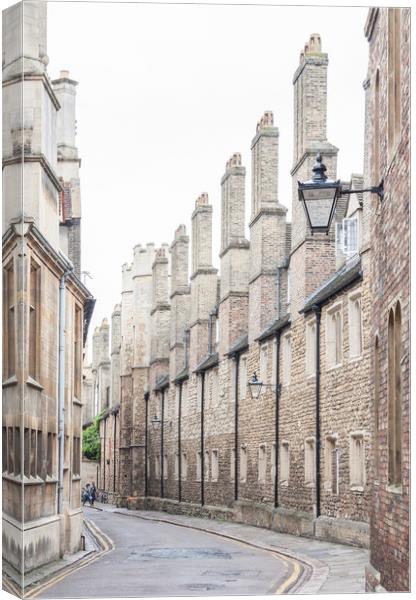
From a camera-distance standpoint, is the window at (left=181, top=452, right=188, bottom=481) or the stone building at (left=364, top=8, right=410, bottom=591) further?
the window at (left=181, top=452, right=188, bottom=481)

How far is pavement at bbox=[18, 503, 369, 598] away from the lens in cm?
1414

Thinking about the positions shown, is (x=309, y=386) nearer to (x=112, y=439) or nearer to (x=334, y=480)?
(x=334, y=480)

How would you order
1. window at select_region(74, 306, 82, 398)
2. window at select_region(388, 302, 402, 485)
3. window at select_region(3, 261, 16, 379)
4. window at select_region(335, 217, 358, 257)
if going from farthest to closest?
window at select_region(335, 217, 358, 257) → window at select_region(74, 306, 82, 398) → window at select_region(3, 261, 16, 379) → window at select_region(388, 302, 402, 485)

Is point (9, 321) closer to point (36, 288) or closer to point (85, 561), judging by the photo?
point (36, 288)

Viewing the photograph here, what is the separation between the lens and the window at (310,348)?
77.0ft

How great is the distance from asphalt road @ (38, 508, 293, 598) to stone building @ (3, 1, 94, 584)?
0.76 meters

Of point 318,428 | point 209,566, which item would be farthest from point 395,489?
point 318,428

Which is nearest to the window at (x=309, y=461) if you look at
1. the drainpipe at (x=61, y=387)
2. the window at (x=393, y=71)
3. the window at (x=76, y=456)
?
the window at (x=76, y=456)

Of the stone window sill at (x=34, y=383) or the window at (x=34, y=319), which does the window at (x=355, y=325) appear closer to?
the window at (x=34, y=319)

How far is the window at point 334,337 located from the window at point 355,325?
34cm

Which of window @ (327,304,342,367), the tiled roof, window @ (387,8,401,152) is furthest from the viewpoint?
the tiled roof

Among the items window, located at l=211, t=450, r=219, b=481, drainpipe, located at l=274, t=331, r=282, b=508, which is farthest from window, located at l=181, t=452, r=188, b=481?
drainpipe, located at l=274, t=331, r=282, b=508

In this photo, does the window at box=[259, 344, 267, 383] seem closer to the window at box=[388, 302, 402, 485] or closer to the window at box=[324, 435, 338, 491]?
the window at box=[324, 435, 338, 491]

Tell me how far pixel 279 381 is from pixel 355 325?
233cm
